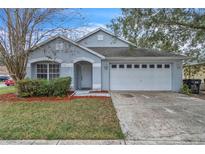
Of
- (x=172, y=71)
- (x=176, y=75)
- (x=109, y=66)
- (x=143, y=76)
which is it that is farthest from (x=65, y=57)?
(x=176, y=75)

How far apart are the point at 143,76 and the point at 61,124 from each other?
11379mm

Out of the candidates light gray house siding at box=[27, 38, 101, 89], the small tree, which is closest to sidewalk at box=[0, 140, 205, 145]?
the small tree

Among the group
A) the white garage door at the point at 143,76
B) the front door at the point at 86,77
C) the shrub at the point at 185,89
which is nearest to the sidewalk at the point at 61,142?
the white garage door at the point at 143,76

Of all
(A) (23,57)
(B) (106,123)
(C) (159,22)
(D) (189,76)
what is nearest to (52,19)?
(A) (23,57)

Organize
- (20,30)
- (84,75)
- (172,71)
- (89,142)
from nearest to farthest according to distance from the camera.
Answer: (89,142) → (20,30) → (172,71) → (84,75)

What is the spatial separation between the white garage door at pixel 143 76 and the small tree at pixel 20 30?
6.25m

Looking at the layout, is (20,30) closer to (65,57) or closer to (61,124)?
(65,57)

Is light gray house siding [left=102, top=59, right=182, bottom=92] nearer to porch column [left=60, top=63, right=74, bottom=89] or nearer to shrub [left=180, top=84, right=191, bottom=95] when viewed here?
shrub [left=180, top=84, right=191, bottom=95]

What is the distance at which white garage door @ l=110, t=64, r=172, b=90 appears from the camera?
16.5 m

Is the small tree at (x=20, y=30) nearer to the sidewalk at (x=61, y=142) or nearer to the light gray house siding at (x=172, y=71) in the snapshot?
the light gray house siding at (x=172, y=71)

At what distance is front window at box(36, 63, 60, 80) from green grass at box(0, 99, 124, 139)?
25.7 feet

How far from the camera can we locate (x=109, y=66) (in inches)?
649

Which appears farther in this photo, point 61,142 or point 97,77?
point 97,77

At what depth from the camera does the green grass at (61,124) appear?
17.3 ft
